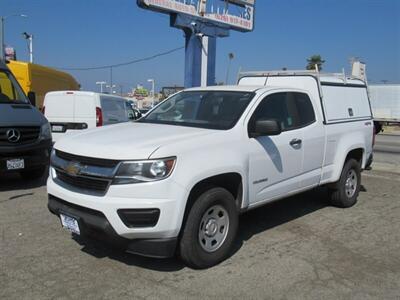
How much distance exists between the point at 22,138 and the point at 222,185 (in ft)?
15.1

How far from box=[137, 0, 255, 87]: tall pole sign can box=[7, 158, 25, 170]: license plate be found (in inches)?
393

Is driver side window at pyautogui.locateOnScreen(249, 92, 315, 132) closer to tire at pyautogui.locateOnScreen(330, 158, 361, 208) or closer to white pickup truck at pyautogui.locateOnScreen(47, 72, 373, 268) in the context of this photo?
white pickup truck at pyautogui.locateOnScreen(47, 72, 373, 268)

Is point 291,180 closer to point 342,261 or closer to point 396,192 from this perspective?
point 342,261

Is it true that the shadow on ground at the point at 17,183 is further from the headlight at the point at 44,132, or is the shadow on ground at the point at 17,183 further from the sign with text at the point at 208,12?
the sign with text at the point at 208,12

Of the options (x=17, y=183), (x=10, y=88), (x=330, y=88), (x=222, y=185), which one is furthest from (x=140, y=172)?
(x=10, y=88)

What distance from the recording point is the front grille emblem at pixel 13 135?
25.6ft

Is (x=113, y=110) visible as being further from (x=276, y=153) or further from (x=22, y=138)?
(x=276, y=153)

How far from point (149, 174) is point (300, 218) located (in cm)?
331

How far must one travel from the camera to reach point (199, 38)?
734 inches

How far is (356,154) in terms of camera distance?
7.55 m

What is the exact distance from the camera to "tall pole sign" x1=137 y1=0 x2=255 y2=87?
17531 millimetres

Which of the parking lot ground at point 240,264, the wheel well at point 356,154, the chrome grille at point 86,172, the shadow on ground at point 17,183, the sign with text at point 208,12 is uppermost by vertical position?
the sign with text at point 208,12

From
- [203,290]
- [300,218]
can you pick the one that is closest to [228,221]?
[203,290]

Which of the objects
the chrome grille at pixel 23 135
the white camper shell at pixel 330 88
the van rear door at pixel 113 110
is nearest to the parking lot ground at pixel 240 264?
the chrome grille at pixel 23 135
